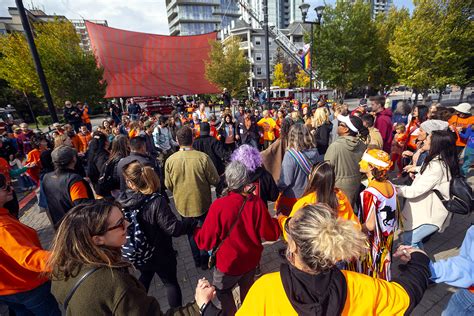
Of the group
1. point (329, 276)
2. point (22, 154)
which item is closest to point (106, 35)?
point (22, 154)

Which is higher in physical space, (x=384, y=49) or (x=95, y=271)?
(x=384, y=49)

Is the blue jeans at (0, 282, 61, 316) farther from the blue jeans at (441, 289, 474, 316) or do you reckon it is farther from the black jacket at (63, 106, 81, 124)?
the black jacket at (63, 106, 81, 124)

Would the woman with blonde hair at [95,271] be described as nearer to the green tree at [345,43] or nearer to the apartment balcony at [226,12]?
the green tree at [345,43]

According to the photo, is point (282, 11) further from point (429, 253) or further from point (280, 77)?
point (429, 253)

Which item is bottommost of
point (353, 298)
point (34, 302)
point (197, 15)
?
point (34, 302)

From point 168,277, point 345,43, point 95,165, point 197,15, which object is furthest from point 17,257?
point 197,15

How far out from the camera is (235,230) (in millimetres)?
2232

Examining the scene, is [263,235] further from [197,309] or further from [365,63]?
[365,63]

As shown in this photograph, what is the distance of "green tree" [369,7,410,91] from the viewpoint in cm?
2073

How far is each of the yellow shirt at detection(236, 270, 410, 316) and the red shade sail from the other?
3368 centimetres

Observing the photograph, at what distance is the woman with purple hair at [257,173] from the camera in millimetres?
3006

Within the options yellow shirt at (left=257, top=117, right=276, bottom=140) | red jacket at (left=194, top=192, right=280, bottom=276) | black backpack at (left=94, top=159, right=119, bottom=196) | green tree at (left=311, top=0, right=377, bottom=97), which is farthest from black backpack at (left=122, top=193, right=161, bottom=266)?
green tree at (left=311, top=0, right=377, bottom=97)

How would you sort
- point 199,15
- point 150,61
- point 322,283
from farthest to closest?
point 199,15 < point 150,61 < point 322,283

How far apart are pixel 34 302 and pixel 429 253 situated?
523 cm
